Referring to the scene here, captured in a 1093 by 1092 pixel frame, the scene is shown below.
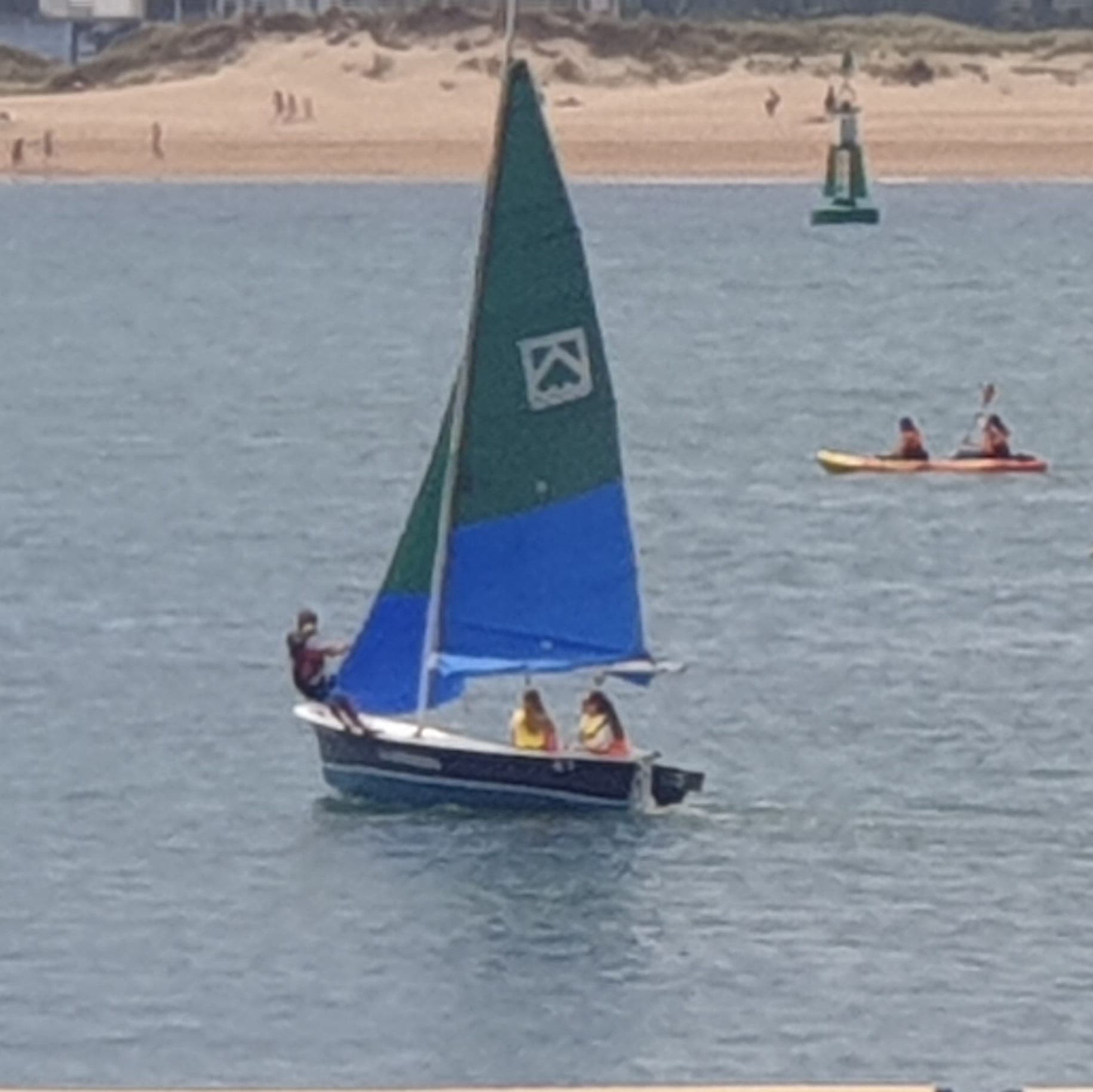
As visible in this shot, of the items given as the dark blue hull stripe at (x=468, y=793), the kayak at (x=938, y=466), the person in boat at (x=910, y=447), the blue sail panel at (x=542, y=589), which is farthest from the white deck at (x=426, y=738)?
the person in boat at (x=910, y=447)

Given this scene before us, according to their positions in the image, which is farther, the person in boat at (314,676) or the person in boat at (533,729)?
the person in boat at (314,676)

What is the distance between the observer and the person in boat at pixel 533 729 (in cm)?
4156

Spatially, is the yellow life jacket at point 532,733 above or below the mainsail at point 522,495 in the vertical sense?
below

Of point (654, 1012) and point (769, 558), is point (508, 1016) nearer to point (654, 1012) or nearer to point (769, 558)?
point (654, 1012)

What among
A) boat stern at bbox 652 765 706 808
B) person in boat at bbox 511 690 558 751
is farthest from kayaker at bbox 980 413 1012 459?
person in boat at bbox 511 690 558 751

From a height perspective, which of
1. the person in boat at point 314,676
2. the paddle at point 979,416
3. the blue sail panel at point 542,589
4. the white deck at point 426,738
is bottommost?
the paddle at point 979,416

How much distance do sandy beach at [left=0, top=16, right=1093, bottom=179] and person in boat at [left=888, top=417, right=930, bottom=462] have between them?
68.3 meters

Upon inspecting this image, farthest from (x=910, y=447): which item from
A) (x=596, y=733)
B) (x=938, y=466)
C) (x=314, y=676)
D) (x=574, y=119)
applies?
(x=574, y=119)

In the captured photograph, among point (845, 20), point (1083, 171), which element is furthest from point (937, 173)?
point (845, 20)

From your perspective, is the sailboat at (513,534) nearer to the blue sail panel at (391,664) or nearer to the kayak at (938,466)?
the blue sail panel at (391,664)

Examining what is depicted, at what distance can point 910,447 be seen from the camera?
222 ft

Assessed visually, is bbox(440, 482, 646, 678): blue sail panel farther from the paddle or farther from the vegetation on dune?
the vegetation on dune

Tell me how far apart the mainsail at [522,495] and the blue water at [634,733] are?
1.53 meters

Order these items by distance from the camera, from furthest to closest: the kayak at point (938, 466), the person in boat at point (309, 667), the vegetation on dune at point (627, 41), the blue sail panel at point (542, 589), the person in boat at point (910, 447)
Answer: the vegetation on dune at point (627, 41), the person in boat at point (910, 447), the kayak at point (938, 466), the blue sail panel at point (542, 589), the person in boat at point (309, 667)
